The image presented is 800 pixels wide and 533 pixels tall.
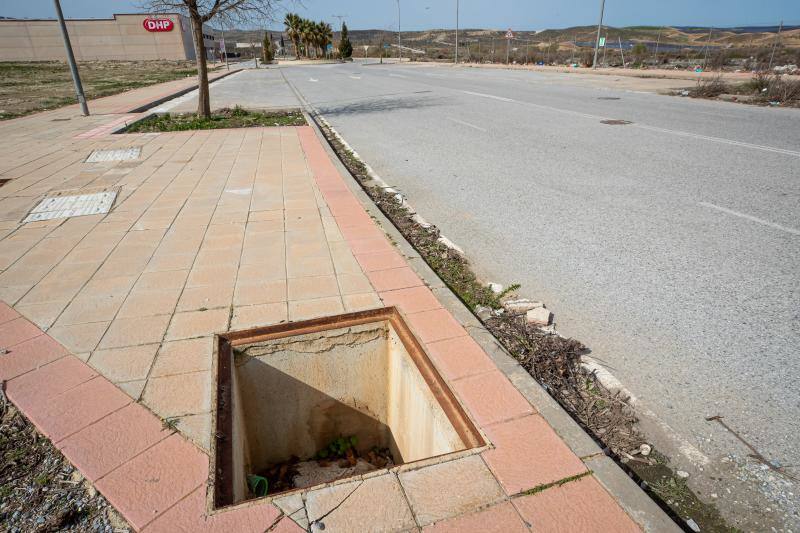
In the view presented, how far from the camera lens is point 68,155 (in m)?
9.20

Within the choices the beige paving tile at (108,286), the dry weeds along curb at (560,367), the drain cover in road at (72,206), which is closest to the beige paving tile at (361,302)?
the dry weeds along curb at (560,367)

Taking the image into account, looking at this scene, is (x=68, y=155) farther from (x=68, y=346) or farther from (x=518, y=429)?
(x=518, y=429)

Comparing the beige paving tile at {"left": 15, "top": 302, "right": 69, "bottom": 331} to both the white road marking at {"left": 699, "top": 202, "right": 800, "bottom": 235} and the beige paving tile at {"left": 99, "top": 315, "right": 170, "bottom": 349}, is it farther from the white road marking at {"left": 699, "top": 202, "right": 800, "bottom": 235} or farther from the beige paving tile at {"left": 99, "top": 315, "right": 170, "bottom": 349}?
the white road marking at {"left": 699, "top": 202, "right": 800, "bottom": 235}

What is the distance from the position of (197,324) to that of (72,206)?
413cm

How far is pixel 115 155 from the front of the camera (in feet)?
29.9

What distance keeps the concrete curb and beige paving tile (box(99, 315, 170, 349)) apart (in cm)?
201

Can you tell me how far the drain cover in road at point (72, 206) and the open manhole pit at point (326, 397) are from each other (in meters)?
4.06

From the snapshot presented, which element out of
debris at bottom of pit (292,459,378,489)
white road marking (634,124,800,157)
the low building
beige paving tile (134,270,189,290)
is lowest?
debris at bottom of pit (292,459,378,489)

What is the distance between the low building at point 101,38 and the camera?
58750 mm

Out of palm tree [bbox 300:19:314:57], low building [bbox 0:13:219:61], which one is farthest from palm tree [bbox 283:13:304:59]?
low building [bbox 0:13:219:61]

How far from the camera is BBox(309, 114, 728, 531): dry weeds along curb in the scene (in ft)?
7.50

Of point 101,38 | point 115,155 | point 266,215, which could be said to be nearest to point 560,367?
point 266,215

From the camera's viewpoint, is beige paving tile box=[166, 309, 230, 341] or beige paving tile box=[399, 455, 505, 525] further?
beige paving tile box=[166, 309, 230, 341]

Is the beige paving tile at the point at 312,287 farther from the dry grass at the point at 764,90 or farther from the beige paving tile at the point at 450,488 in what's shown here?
the dry grass at the point at 764,90
